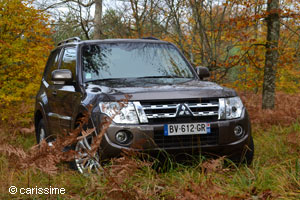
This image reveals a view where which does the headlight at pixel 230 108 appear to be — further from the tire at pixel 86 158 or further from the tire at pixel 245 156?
the tire at pixel 86 158

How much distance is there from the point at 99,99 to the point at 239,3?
6.92 meters

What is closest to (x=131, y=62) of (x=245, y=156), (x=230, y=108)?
(x=230, y=108)

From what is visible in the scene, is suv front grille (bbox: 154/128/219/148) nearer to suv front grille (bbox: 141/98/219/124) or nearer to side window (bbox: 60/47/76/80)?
suv front grille (bbox: 141/98/219/124)

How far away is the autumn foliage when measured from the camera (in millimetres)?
10445

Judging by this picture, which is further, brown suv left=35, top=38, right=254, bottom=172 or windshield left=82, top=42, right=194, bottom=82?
windshield left=82, top=42, right=194, bottom=82

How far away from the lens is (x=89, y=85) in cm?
520

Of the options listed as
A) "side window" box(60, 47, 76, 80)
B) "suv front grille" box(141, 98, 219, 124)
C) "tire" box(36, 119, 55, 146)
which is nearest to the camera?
"suv front grille" box(141, 98, 219, 124)

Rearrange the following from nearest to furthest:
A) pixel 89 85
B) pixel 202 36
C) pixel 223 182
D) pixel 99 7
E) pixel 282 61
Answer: pixel 223 182, pixel 89 85, pixel 202 36, pixel 282 61, pixel 99 7

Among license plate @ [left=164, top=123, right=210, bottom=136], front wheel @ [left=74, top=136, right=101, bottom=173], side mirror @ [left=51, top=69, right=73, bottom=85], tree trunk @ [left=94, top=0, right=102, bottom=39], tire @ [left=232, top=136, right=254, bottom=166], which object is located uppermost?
tree trunk @ [left=94, top=0, right=102, bottom=39]

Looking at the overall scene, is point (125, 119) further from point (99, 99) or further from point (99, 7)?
point (99, 7)

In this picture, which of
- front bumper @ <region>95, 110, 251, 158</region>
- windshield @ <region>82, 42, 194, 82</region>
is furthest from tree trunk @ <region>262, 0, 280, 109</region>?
front bumper @ <region>95, 110, 251, 158</region>

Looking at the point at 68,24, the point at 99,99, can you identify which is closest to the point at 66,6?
the point at 68,24

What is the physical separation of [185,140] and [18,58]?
23.0 ft

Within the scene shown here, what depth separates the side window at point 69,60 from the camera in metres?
5.92
